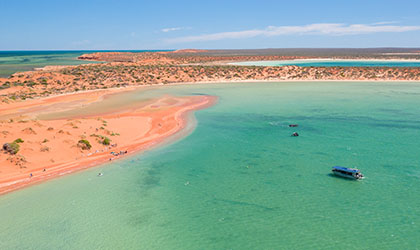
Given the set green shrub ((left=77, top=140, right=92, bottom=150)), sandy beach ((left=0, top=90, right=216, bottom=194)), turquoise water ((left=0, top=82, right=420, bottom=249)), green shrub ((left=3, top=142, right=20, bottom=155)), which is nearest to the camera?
turquoise water ((left=0, top=82, right=420, bottom=249))

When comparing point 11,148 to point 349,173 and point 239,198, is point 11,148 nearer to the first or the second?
point 239,198

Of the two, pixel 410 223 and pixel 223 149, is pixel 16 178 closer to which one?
pixel 223 149

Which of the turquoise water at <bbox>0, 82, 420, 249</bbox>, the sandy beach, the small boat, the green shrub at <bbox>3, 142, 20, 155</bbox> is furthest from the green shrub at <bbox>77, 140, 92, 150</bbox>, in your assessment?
the small boat

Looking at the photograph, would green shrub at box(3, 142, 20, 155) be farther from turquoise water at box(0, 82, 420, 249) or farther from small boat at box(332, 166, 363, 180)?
small boat at box(332, 166, 363, 180)

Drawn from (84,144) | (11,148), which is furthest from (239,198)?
(11,148)

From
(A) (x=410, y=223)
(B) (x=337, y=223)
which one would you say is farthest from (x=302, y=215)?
(A) (x=410, y=223)

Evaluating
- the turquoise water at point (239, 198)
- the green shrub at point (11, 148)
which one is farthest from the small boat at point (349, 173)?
the green shrub at point (11, 148)
